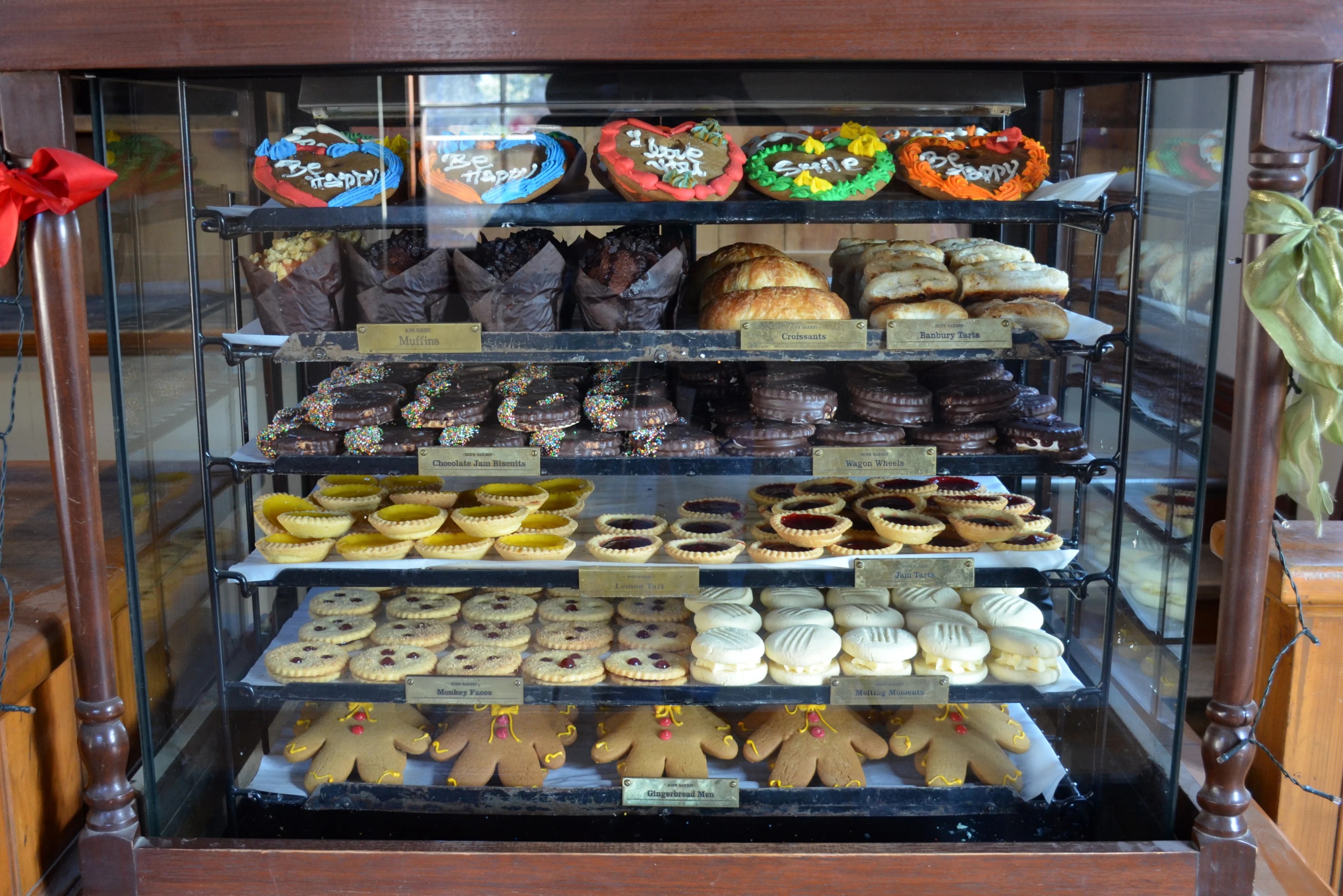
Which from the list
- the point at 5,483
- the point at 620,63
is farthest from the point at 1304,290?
the point at 5,483

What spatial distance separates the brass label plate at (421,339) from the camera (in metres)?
1.94

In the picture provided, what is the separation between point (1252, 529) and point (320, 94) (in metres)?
1.73

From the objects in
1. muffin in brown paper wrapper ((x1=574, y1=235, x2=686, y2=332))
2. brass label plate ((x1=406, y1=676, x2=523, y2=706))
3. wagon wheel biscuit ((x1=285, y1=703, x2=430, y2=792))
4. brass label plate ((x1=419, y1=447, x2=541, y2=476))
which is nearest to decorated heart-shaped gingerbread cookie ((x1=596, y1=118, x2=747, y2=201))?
muffin in brown paper wrapper ((x1=574, y1=235, x2=686, y2=332))

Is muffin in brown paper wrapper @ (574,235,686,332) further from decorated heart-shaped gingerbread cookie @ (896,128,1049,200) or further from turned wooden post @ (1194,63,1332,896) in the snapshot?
turned wooden post @ (1194,63,1332,896)

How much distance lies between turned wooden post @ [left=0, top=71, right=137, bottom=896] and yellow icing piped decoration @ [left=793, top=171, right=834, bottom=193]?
1194mm

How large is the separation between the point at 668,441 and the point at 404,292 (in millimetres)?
555

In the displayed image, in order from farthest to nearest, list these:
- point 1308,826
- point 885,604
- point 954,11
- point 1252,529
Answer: point 885,604
point 1308,826
point 1252,529
point 954,11

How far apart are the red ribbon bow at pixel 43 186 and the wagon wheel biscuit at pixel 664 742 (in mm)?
1352

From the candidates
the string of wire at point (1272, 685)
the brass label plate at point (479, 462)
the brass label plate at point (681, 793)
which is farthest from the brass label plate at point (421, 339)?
the string of wire at point (1272, 685)

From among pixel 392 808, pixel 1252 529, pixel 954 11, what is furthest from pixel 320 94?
pixel 1252 529

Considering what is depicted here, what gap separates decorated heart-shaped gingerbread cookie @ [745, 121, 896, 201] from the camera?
6.27 ft

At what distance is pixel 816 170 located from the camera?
1920 mm

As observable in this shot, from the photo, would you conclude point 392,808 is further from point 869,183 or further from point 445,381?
point 869,183

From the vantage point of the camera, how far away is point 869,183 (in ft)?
6.33
